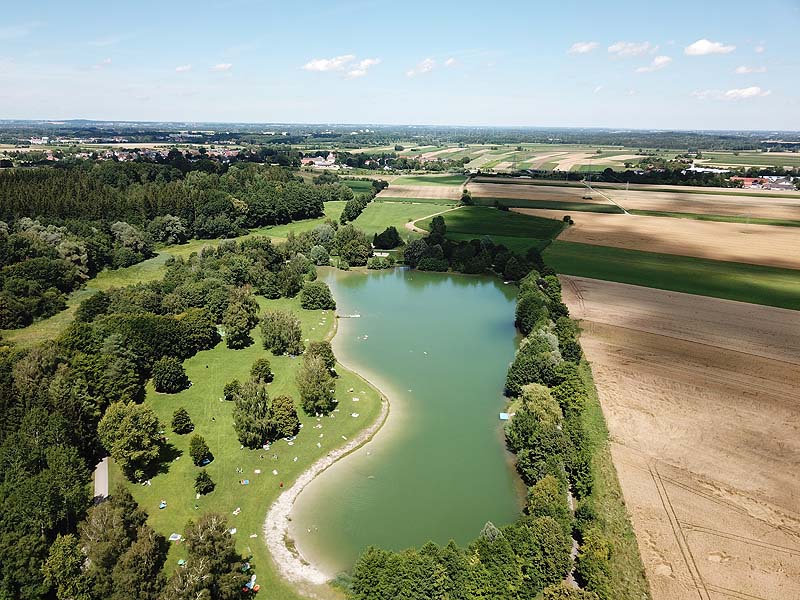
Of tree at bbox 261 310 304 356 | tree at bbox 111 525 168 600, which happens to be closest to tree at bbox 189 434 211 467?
tree at bbox 111 525 168 600

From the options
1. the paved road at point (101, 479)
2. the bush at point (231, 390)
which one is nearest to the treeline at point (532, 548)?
the paved road at point (101, 479)

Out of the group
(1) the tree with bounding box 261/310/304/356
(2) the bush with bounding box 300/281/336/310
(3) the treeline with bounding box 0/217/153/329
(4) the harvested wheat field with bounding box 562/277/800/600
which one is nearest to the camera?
(4) the harvested wheat field with bounding box 562/277/800/600

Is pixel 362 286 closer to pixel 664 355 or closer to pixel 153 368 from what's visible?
pixel 153 368

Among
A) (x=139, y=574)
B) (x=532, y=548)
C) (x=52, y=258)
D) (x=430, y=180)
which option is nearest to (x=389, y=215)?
(x=430, y=180)

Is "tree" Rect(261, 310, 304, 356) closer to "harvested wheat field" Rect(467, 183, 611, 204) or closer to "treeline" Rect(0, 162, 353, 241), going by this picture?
"treeline" Rect(0, 162, 353, 241)

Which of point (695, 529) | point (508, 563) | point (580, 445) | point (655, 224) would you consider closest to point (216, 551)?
point (508, 563)

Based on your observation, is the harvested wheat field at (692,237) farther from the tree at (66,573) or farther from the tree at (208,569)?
the tree at (66,573)
